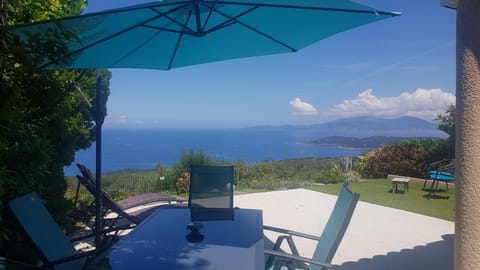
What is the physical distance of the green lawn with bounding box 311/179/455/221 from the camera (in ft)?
22.5

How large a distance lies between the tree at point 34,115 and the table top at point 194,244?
35.6 inches

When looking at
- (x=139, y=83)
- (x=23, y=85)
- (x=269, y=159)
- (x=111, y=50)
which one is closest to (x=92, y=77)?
(x=111, y=50)

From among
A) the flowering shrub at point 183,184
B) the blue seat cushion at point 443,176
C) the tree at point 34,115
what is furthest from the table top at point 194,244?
the blue seat cushion at point 443,176

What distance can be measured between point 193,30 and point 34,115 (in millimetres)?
2157

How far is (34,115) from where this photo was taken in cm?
387

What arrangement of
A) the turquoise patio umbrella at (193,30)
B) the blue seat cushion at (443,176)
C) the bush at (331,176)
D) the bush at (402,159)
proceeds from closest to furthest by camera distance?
the turquoise patio umbrella at (193,30) < the blue seat cushion at (443,176) < the bush at (402,159) < the bush at (331,176)

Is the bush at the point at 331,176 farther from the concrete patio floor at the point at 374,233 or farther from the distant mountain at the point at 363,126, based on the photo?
the distant mountain at the point at 363,126

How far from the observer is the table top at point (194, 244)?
229cm

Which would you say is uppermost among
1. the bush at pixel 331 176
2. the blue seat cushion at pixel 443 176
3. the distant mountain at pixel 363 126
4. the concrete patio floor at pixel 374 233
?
the distant mountain at pixel 363 126

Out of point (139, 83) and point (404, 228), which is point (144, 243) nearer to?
point (404, 228)

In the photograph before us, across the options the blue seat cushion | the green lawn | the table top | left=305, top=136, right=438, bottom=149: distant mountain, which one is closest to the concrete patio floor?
the green lawn

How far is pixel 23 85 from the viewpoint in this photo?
267 cm

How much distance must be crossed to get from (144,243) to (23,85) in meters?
1.60

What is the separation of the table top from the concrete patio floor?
5.61 feet
